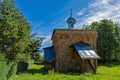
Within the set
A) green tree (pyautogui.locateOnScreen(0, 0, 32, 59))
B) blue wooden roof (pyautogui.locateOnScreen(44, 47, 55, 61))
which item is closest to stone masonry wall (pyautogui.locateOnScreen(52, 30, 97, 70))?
blue wooden roof (pyautogui.locateOnScreen(44, 47, 55, 61))

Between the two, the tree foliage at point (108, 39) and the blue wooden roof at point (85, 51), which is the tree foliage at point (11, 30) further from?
the tree foliage at point (108, 39)

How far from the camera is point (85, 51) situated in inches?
1500

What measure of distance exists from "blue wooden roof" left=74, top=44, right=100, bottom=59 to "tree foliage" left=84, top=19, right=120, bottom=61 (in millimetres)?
34501

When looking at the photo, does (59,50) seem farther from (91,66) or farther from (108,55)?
(108,55)

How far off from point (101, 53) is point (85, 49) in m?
38.5

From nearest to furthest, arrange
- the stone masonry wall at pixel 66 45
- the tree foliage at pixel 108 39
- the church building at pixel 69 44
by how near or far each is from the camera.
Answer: the church building at pixel 69 44 < the stone masonry wall at pixel 66 45 < the tree foliage at pixel 108 39

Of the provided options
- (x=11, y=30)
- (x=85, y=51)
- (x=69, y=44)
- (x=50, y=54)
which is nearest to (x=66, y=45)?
(x=69, y=44)

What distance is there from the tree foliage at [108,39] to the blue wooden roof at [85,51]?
113 ft

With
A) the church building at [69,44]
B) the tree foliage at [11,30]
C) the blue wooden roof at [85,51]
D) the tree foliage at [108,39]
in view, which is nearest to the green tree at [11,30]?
the tree foliage at [11,30]

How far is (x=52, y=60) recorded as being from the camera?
4369cm

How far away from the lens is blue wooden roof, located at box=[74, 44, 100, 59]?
36.4 metres

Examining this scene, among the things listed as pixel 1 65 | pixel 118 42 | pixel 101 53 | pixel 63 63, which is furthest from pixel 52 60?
pixel 118 42

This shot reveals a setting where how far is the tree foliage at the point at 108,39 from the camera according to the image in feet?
253

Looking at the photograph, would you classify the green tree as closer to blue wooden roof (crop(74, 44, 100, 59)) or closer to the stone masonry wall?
the stone masonry wall
